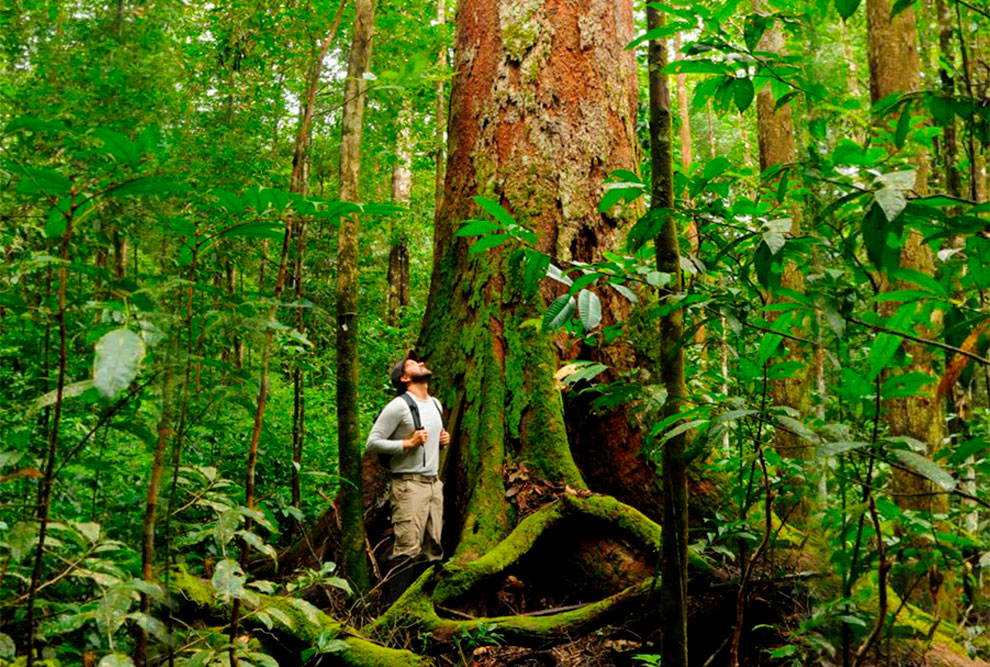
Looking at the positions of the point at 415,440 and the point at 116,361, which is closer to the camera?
the point at 116,361

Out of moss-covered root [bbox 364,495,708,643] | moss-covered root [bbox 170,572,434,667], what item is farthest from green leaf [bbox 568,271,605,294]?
moss-covered root [bbox 170,572,434,667]

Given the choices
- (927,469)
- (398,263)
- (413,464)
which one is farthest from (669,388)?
(398,263)

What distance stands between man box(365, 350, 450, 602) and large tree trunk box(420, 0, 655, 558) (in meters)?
0.12

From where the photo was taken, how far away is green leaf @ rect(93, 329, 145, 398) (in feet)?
3.70

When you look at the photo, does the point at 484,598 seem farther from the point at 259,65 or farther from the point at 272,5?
the point at 259,65

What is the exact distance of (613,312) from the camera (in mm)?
4812

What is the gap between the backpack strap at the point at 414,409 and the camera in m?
5.16

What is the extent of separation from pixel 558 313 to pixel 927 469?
0.85 m

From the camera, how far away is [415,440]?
5.11 m

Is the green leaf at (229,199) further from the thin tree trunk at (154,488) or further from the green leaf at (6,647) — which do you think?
the green leaf at (6,647)

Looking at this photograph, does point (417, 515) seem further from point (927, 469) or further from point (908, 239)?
point (908, 239)

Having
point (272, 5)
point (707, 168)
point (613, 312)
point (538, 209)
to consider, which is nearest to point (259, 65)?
point (272, 5)

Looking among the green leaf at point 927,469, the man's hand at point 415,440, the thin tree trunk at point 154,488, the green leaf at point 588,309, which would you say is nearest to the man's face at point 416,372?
the man's hand at point 415,440

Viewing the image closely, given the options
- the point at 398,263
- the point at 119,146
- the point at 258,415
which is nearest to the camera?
the point at 119,146
